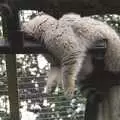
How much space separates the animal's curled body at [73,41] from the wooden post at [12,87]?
18 cm

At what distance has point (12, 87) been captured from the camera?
160cm

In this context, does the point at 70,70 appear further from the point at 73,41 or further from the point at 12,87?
the point at 12,87

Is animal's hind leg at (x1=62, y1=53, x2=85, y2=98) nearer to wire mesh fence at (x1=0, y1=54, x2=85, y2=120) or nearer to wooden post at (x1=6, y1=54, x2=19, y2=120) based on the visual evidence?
wooden post at (x1=6, y1=54, x2=19, y2=120)

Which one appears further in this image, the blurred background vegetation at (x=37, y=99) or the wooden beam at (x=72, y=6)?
the blurred background vegetation at (x=37, y=99)

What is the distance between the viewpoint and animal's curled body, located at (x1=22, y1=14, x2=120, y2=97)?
1207 millimetres

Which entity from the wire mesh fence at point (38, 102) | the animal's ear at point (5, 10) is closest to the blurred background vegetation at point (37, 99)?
the wire mesh fence at point (38, 102)

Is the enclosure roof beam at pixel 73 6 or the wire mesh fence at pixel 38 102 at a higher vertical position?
the enclosure roof beam at pixel 73 6

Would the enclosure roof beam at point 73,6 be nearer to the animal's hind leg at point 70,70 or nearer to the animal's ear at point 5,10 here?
the animal's ear at point 5,10

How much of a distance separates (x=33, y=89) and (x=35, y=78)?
6 cm

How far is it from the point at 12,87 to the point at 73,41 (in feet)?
1.45

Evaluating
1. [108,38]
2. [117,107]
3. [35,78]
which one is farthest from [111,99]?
[35,78]

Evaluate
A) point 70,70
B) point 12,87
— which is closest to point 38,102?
point 12,87

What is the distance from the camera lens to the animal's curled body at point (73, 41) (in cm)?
121

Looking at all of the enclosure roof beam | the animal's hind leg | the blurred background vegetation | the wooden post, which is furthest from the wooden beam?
the blurred background vegetation
